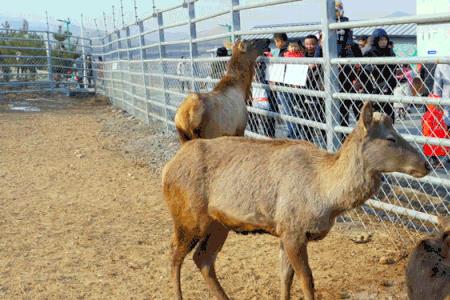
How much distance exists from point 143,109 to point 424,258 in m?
10.6

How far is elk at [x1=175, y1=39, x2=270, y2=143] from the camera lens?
6125 millimetres

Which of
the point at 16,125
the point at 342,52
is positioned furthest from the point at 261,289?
the point at 16,125

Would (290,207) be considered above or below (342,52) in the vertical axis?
below

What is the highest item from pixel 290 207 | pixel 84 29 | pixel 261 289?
pixel 84 29

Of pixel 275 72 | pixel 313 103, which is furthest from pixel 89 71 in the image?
pixel 313 103

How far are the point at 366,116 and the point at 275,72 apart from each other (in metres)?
3.21

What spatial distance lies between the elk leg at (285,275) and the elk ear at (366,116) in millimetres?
1026

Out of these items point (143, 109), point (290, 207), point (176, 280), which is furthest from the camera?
point (143, 109)

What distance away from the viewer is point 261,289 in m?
4.25

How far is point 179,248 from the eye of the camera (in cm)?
390

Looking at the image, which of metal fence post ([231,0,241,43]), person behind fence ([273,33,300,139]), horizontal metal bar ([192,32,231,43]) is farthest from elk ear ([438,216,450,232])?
horizontal metal bar ([192,32,231,43])

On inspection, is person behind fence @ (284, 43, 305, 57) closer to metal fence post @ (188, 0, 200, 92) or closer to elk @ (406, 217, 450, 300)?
metal fence post @ (188, 0, 200, 92)

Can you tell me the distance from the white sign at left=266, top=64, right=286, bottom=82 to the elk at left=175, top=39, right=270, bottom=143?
0.24 metres

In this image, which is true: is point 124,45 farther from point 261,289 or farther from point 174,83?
point 261,289
